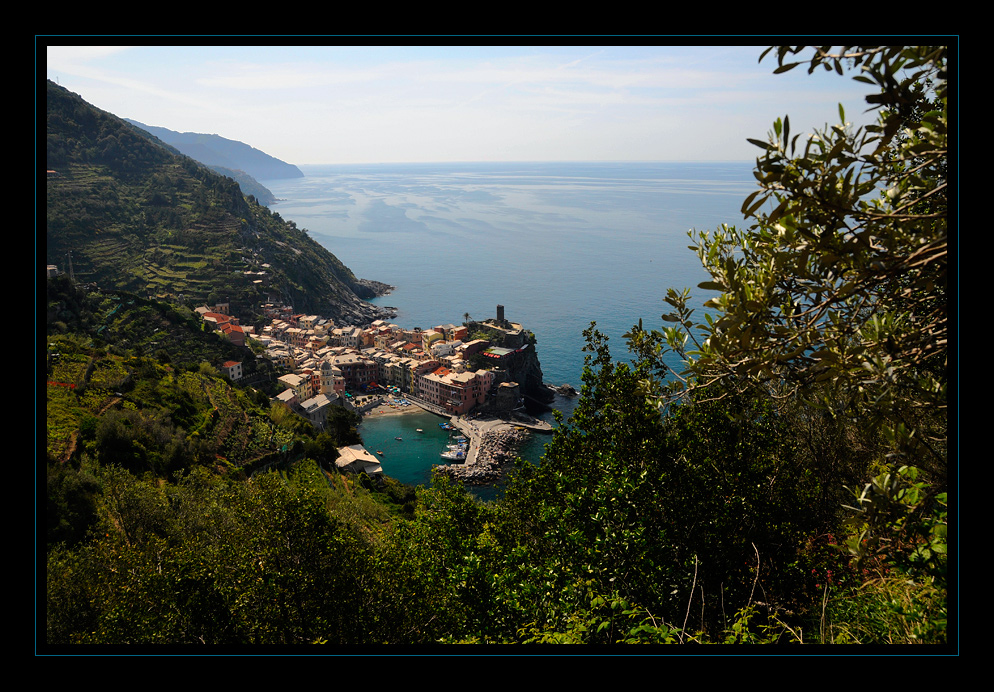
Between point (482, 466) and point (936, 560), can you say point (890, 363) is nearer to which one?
point (936, 560)

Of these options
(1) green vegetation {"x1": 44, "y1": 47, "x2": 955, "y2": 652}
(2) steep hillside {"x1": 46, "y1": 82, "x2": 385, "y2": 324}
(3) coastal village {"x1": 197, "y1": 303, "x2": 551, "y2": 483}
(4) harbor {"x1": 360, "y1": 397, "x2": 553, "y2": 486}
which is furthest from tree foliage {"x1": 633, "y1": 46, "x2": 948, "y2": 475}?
(2) steep hillside {"x1": 46, "y1": 82, "x2": 385, "y2": 324}

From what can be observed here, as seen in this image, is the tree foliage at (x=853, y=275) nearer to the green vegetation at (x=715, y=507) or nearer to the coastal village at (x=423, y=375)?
the green vegetation at (x=715, y=507)

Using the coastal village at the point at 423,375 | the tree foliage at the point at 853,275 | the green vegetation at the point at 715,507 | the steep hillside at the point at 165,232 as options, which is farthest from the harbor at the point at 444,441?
the tree foliage at the point at 853,275

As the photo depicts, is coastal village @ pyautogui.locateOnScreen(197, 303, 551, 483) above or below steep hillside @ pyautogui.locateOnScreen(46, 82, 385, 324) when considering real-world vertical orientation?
below

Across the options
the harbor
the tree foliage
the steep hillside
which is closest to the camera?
the tree foliage

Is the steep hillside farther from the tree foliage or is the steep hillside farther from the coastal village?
the tree foliage
